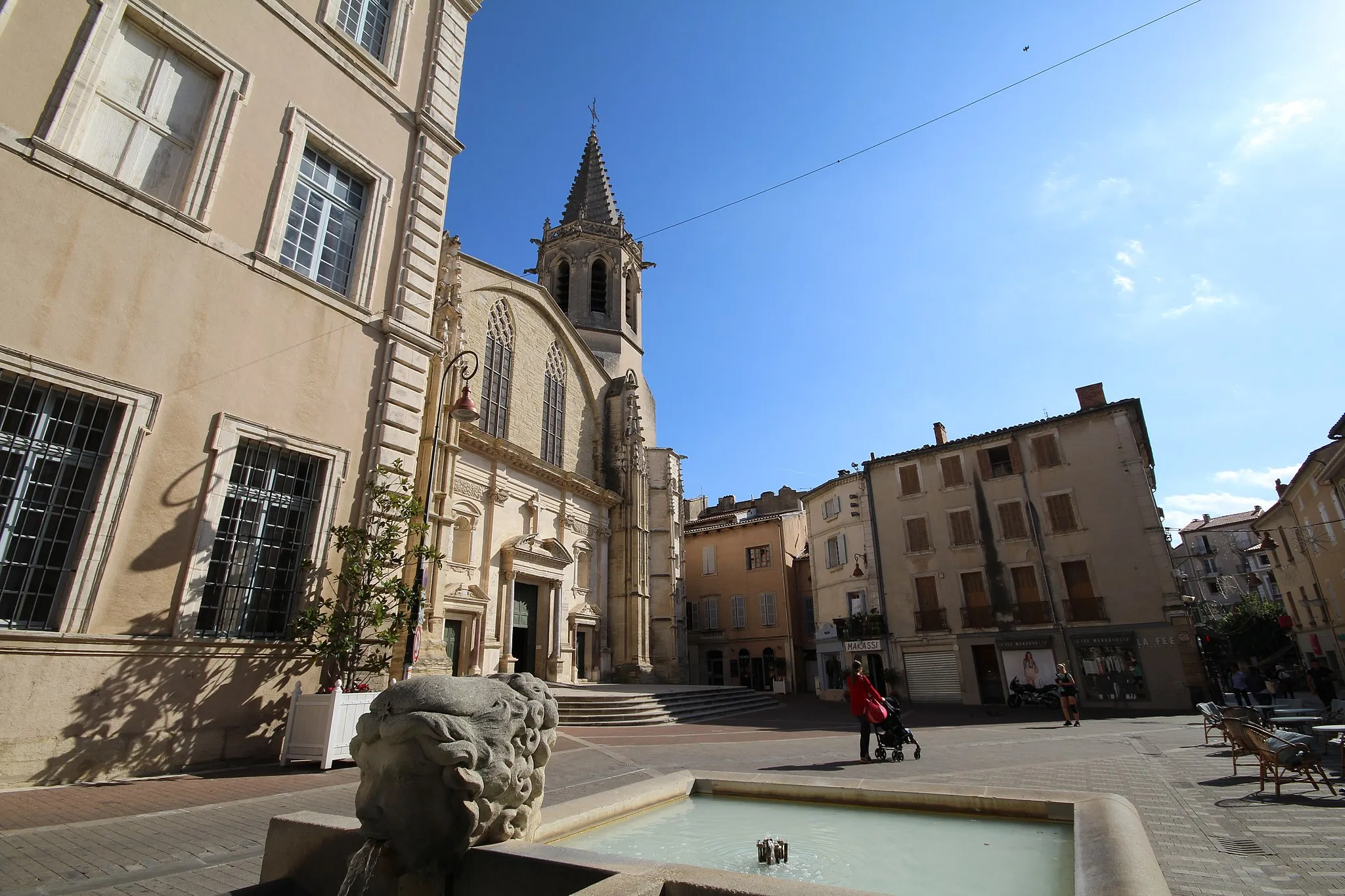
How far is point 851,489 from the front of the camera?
29484 mm

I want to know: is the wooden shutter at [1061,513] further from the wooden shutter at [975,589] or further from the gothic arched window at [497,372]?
the gothic arched window at [497,372]

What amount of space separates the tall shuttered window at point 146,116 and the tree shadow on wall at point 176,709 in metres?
5.53

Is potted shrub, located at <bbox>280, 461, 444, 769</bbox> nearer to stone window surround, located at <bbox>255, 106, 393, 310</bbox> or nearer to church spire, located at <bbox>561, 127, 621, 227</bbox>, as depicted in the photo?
stone window surround, located at <bbox>255, 106, 393, 310</bbox>

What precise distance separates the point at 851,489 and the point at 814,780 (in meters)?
25.3

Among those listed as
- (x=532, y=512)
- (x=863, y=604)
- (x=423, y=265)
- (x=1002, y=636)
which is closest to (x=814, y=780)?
(x=423, y=265)

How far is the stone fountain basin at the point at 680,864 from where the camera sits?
238cm

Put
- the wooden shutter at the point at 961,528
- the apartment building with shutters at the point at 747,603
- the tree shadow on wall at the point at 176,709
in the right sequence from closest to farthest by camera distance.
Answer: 1. the tree shadow on wall at the point at 176,709
2. the wooden shutter at the point at 961,528
3. the apartment building with shutters at the point at 747,603

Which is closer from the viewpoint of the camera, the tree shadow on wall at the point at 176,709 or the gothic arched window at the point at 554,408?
the tree shadow on wall at the point at 176,709

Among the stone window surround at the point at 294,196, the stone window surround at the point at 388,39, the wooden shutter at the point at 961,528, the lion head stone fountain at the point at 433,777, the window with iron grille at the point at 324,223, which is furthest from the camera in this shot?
the wooden shutter at the point at 961,528

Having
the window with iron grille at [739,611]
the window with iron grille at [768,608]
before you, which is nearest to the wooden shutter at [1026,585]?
the window with iron grille at [768,608]

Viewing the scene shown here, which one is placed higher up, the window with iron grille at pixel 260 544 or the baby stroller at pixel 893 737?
the window with iron grille at pixel 260 544

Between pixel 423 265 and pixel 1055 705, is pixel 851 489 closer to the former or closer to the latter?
Result: pixel 1055 705

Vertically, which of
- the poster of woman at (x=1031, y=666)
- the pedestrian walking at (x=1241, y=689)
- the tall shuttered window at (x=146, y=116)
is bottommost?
the pedestrian walking at (x=1241, y=689)

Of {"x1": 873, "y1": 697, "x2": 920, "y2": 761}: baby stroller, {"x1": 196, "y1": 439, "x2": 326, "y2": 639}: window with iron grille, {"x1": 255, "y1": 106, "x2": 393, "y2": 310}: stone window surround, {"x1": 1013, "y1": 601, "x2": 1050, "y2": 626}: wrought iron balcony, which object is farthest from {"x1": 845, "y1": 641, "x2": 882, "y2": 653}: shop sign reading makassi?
{"x1": 255, "y1": 106, "x2": 393, "y2": 310}: stone window surround
